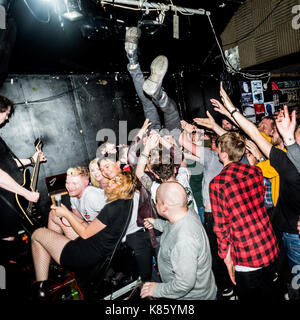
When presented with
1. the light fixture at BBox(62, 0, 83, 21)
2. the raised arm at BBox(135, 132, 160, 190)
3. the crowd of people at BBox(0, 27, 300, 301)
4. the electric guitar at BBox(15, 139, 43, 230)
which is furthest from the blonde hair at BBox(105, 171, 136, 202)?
the light fixture at BBox(62, 0, 83, 21)

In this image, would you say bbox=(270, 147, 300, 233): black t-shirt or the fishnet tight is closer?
bbox=(270, 147, 300, 233): black t-shirt

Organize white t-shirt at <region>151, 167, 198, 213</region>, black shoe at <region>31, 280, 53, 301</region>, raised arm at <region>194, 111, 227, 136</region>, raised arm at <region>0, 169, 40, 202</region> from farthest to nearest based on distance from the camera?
raised arm at <region>194, 111, 227, 136</region>, white t-shirt at <region>151, 167, 198, 213</region>, raised arm at <region>0, 169, 40, 202</region>, black shoe at <region>31, 280, 53, 301</region>

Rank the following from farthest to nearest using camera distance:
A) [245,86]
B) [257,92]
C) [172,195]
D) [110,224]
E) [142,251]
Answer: [257,92] → [245,86] → [142,251] → [110,224] → [172,195]

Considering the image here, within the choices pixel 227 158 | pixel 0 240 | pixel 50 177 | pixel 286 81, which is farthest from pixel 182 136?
pixel 286 81

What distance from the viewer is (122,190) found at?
1.86 meters

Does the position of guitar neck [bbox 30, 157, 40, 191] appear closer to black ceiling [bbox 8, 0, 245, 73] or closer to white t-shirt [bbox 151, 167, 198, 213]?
black ceiling [bbox 8, 0, 245, 73]

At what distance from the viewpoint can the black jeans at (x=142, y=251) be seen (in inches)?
80.8

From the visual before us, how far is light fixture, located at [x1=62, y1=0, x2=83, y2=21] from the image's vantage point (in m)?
2.22

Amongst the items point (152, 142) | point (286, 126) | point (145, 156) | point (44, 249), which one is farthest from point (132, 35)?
point (44, 249)

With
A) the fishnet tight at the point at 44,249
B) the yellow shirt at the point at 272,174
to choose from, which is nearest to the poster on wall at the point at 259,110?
the yellow shirt at the point at 272,174

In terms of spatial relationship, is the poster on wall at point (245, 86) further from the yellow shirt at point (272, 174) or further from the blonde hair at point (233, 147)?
the blonde hair at point (233, 147)

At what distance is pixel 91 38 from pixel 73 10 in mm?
384

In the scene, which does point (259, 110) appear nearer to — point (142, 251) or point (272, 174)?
point (272, 174)

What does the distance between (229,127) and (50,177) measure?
3.78m
